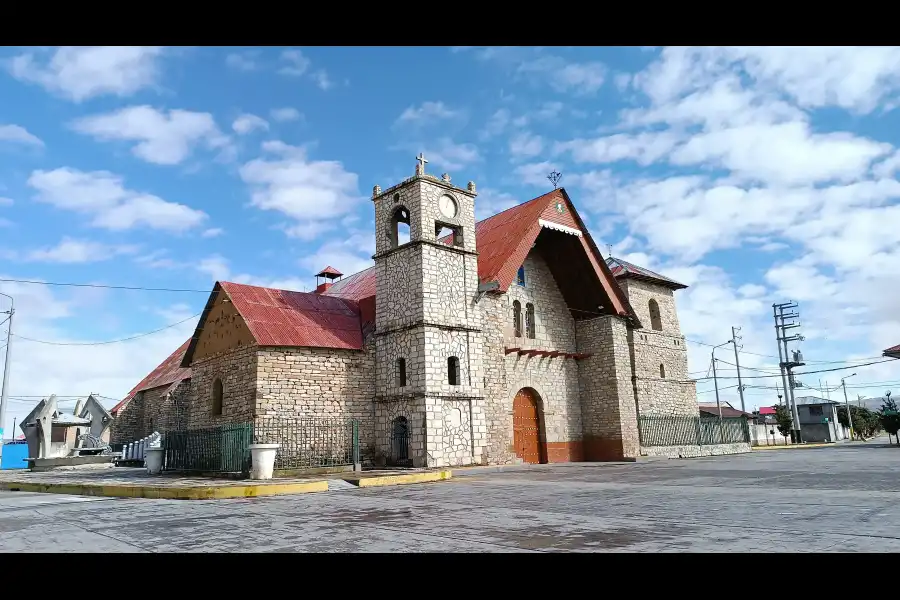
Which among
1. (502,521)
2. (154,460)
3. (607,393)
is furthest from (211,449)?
(607,393)

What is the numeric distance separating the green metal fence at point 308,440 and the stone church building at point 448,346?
413mm

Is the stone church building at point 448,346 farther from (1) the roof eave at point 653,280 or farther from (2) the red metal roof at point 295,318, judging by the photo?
(1) the roof eave at point 653,280

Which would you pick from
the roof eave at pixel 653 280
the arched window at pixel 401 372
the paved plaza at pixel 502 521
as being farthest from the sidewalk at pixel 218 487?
the roof eave at pixel 653 280

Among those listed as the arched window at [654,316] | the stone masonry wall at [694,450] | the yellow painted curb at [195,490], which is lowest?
the stone masonry wall at [694,450]

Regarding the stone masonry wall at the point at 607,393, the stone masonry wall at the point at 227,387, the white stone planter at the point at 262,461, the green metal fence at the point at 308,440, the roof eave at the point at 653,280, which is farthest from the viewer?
the roof eave at the point at 653,280

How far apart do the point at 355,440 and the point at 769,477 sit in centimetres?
1133

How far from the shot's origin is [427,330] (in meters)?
20.4

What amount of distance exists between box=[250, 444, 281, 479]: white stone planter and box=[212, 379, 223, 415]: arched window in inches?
264

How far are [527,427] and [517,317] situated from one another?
4.48m

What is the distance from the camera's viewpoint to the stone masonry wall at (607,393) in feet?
84.2

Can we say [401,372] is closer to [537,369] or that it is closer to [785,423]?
[537,369]

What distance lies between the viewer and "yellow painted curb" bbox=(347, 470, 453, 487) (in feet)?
49.0
